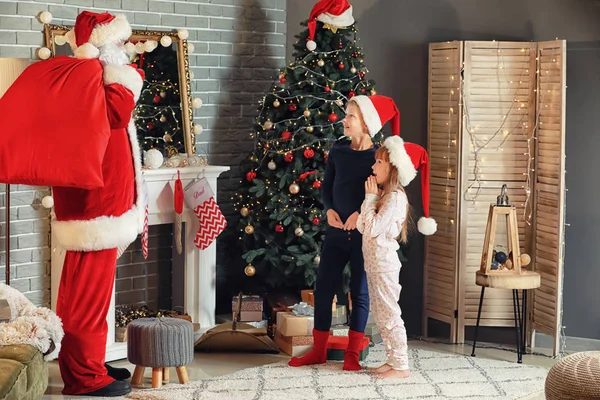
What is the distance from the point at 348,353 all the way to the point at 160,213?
1488mm

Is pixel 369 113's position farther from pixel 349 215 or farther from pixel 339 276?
pixel 339 276

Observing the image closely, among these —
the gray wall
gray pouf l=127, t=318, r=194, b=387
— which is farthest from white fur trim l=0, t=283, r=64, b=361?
the gray wall

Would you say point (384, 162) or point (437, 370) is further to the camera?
point (437, 370)

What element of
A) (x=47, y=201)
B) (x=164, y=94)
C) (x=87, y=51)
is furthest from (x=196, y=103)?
(x=87, y=51)

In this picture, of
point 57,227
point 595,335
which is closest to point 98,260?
point 57,227

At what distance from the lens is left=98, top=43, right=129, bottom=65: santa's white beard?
4953mm

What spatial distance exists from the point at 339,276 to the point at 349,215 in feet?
1.22

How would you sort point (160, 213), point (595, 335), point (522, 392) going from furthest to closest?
1. point (595, 335)
2. point (160, 213)
3. point (522, 392)

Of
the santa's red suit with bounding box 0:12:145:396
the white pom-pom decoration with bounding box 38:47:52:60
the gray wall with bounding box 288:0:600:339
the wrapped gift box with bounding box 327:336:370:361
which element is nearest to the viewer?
the santa's red suit with bounding box 0:12:145:396

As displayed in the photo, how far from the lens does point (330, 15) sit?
6332mm

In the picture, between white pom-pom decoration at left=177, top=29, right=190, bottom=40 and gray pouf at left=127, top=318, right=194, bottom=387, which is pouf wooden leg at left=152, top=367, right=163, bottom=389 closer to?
gray pouf at left=127, top=318, right=194, bottom=387

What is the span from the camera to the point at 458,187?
21.1ft

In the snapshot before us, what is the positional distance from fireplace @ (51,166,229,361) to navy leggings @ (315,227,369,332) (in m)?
1.03

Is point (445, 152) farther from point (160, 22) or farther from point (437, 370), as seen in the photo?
point (160, 22)
